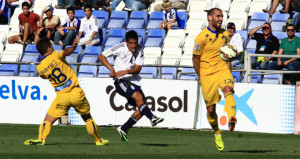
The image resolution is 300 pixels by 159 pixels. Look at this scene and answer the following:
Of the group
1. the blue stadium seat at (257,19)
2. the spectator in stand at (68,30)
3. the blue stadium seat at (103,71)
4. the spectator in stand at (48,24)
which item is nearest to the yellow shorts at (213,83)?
the blue stadium seat at (103,71)

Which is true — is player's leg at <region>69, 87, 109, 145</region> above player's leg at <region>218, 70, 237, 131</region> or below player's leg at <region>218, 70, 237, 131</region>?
below

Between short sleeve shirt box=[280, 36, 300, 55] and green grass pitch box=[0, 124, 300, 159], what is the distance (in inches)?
128

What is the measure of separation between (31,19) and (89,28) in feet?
8.33

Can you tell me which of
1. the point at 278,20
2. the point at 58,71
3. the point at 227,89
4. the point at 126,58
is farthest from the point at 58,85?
the point at 278,20

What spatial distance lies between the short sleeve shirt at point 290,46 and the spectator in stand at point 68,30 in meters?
7.37

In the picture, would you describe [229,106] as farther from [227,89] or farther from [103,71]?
[103,71]

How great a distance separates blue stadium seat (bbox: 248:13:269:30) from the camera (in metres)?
21.3

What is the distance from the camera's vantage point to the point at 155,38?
73.0 feet

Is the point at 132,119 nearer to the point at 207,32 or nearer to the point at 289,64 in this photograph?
the point at 207,32

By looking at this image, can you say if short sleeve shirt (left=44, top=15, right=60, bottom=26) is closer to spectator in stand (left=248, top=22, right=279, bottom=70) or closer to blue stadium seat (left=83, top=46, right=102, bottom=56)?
blue stadium seat (left=83, top=46, right=102, bottom=56)

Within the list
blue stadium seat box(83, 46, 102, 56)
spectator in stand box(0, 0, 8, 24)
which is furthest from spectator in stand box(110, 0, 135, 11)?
spectator in stand box(0, 0, 8, 24)

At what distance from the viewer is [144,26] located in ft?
76.1

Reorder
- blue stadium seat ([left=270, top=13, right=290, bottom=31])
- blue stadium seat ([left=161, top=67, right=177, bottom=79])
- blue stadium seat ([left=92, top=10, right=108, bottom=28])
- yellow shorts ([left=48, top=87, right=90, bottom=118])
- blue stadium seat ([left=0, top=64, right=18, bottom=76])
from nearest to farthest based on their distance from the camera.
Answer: yellow shorts ([left=48, top=87, right=90, bottom=118]) < blue stadium seat ([left=161, top=67, right=177, bottom=79]) < blue stadium seat ([left=270, top=13, right=290, bottom=31]) < blue stadium seat ([left=0, top=64, right=18, bottom=76]) < blue stadium seat ([left=92, top=10, right=108, bottom=28])

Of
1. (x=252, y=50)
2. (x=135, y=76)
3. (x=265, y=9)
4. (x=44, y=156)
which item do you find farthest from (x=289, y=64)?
(x=44, y=156)
